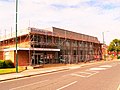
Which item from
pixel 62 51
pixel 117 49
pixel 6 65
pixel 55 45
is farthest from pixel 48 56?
pixel 117 49

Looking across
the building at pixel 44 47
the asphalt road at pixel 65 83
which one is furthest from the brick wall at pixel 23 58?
the asphalt road at pixel 65 83

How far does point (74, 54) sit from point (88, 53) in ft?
35.0

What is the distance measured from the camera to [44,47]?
143 feet

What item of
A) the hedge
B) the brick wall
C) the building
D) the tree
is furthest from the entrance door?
the tree

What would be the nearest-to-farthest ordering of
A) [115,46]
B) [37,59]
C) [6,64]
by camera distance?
1. [6,64]
2. [37,59]
3. [115,46]

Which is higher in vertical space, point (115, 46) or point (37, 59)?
point (115, 46)

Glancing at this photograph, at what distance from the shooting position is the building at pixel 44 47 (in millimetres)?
39781

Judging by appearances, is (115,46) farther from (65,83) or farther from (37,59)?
(65,83)

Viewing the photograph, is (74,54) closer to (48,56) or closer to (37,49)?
(48,56)

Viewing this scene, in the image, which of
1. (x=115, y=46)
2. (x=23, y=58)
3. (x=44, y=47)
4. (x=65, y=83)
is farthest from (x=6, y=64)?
(x=115, y=46)

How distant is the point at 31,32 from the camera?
132 feet

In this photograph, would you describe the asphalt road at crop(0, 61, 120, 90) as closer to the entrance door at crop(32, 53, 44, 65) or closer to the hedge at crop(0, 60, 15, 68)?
the hedge at crop(0, 60, 15, 68)

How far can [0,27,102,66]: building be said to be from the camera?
39781 mm

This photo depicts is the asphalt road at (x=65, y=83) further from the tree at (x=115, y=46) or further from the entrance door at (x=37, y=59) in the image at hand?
the tree at (x=115, y=46)
